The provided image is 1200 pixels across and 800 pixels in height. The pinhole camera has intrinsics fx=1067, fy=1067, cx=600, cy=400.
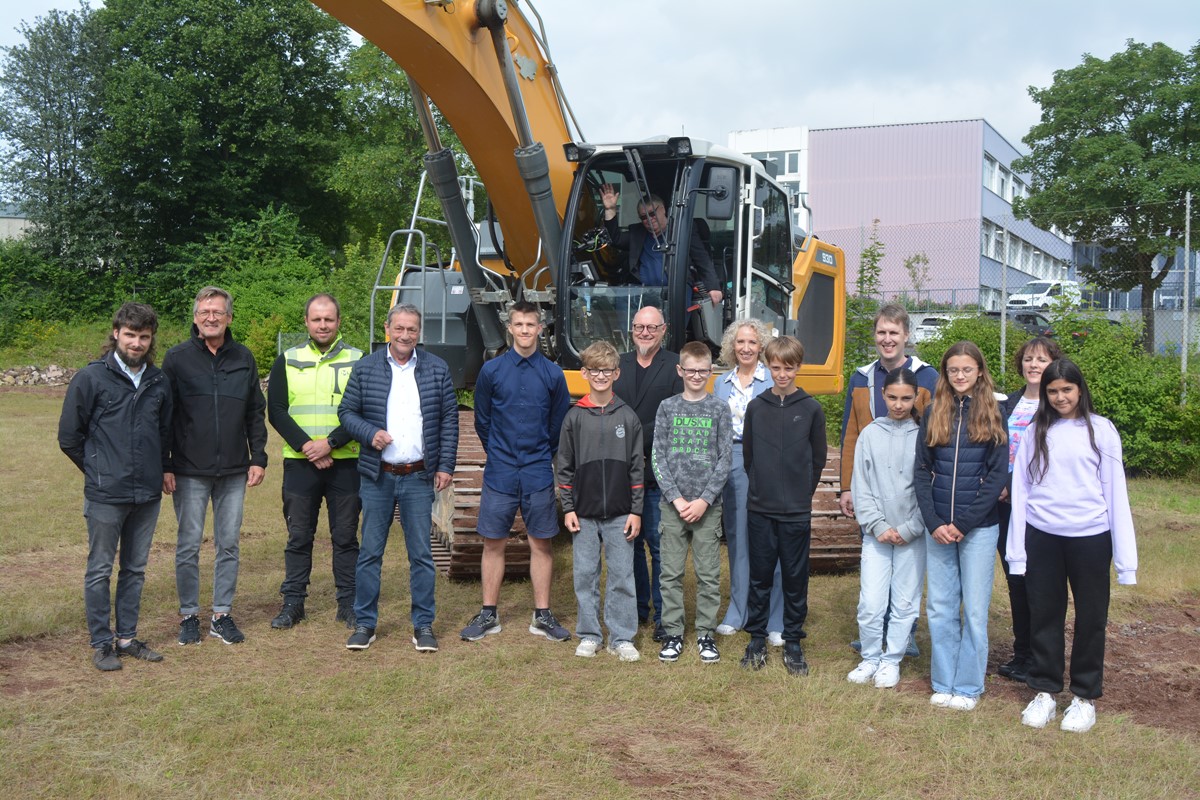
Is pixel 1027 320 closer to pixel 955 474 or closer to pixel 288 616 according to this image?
pixel 955 474

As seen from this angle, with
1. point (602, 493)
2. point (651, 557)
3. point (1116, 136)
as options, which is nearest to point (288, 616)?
point (602, 493)

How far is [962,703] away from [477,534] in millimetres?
2761

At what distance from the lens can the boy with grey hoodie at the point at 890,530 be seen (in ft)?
15.5

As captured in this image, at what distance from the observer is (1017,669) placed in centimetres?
488

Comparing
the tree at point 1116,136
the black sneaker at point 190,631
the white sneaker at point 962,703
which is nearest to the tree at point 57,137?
the tree at point 1116,136

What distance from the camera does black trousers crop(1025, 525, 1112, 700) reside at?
13.9 feet

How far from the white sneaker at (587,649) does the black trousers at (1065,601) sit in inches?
76.3

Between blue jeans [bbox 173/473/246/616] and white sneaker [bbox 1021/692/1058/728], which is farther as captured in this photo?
blue jeans [bbox 173/473/246/616]

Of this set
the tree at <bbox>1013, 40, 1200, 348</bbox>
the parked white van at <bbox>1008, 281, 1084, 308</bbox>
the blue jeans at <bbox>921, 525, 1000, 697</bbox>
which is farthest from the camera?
the tree at <bbox>1013, 40, 1200, 348</bbox>

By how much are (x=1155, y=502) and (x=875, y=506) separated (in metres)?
5.95

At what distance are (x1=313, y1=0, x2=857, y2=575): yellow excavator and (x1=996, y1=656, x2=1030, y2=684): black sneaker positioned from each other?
186 cm

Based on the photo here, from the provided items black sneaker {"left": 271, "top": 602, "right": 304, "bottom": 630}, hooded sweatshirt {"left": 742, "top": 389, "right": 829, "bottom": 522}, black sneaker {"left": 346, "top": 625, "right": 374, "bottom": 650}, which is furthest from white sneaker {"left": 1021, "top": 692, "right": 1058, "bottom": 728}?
black sneaker {"left": 271, "top": 602, "right": 304, "bottom": 630}

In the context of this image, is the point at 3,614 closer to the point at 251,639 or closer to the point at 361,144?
the point at 251,639

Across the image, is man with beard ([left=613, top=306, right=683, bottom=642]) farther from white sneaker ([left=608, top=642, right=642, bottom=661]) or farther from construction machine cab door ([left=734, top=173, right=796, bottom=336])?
construction machine cab door ([left=734, top=173, right=796, bottom=336])
